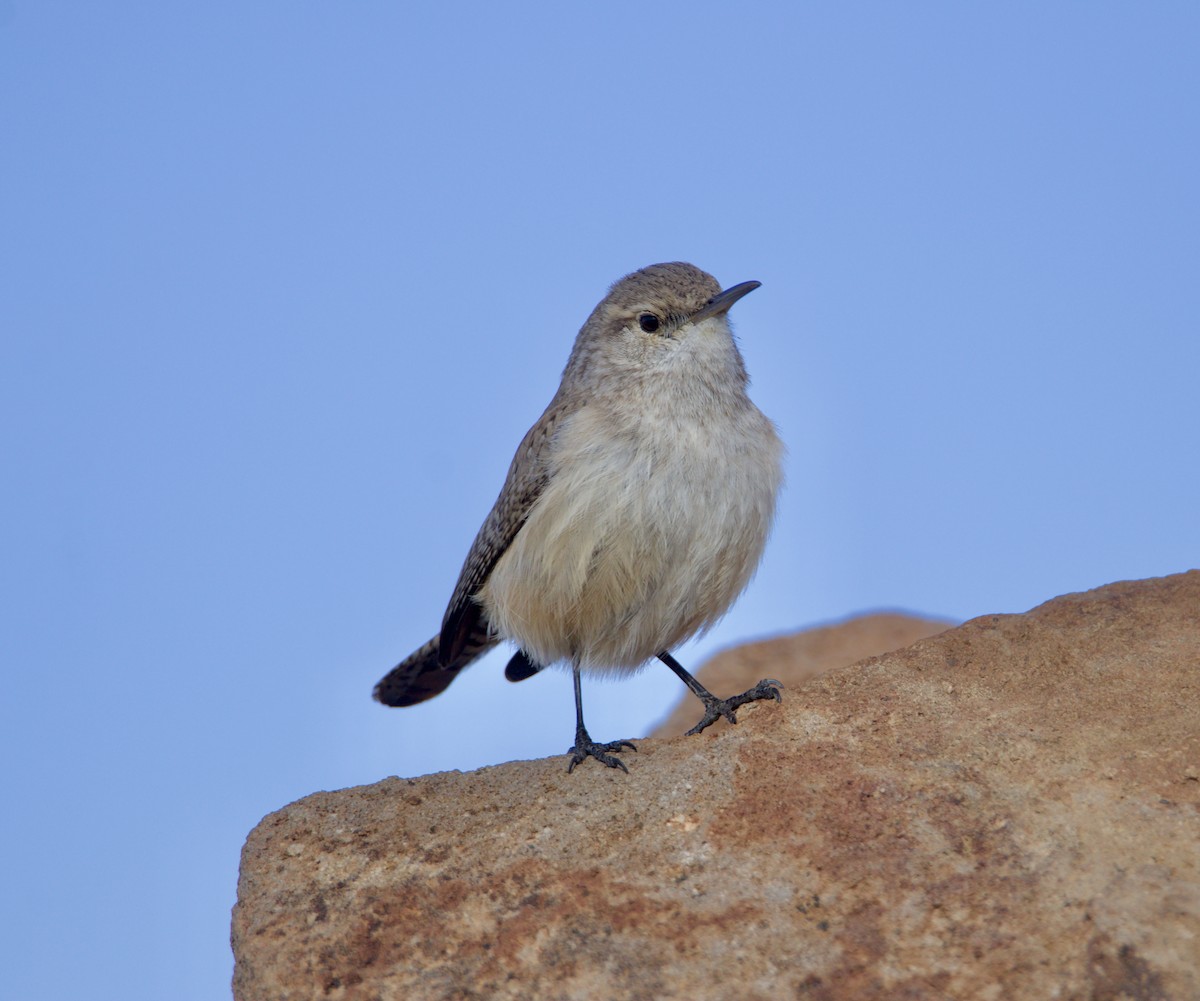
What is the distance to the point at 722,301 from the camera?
646 centimetres

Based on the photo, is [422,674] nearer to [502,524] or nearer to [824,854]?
[502,524]

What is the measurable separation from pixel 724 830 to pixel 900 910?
2.68 ft

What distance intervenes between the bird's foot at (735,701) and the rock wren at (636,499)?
12 millimetres

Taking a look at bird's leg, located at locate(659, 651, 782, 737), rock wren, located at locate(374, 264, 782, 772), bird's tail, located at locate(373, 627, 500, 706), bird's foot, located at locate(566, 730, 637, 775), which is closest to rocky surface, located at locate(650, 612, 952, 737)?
bird's tail, located at locate(373, 627, 500, 706)

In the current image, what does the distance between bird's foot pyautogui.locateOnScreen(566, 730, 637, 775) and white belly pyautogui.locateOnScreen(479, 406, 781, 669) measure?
24.5 inches

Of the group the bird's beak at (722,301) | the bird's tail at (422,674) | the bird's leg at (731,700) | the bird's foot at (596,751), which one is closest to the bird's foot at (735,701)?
the bird's leg at (731,700)

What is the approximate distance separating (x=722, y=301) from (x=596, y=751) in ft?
7.84

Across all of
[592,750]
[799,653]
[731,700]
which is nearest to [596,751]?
[592,750]

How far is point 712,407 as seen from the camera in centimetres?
617

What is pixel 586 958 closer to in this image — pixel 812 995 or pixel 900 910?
pixel 812 995

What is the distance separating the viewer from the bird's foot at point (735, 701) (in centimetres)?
583

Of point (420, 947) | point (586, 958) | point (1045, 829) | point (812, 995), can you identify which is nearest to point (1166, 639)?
point (1045, 829)

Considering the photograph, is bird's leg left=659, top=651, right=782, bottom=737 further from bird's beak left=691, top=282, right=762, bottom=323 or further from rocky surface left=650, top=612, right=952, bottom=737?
rocky surface left=650, top=612, right=952, bottom=737

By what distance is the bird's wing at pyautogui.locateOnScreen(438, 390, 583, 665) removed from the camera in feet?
21.0
